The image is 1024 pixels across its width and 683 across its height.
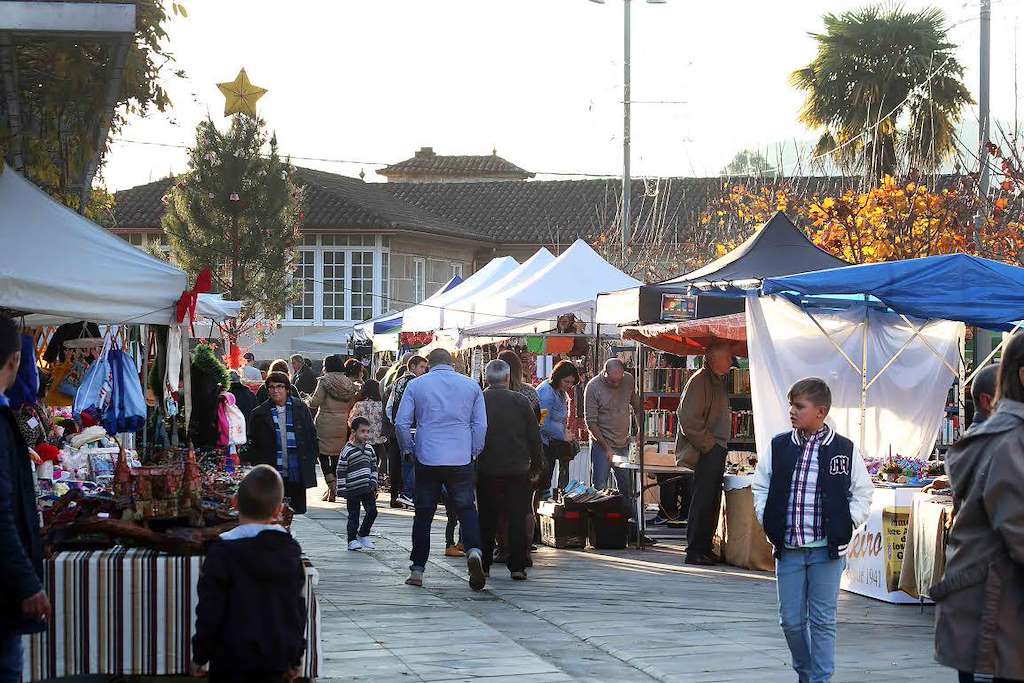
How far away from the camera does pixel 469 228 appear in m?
58.1

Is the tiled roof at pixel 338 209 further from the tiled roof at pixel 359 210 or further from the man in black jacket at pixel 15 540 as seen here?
the man in black jacket at pixel 15 540

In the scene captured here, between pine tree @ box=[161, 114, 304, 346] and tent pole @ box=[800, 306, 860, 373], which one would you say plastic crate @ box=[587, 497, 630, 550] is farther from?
pine tree @ box=[161, 114, 304, 346]

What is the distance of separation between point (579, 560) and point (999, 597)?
9.43 metres

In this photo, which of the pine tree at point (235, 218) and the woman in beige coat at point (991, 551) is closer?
the woman in beige coat at point (991, 551)

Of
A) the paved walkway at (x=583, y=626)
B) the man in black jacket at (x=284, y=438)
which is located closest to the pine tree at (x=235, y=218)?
the paved walkway at (x=583, y=626)

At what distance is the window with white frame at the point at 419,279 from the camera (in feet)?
174

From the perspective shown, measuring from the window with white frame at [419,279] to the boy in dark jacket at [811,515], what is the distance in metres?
45.7

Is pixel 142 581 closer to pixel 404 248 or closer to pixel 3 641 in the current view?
pixel 3 641

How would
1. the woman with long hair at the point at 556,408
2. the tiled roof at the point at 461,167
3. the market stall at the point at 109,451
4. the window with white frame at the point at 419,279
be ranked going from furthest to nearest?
the tiled roof at the point at 461,167, the window with white frame at the point at 419,279, the woman with long hair at the point at 556,408, the market stall at the point at 109,451

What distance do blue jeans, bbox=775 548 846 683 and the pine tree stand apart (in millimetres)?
39414

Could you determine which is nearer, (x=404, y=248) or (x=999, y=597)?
(x=999, y=597)

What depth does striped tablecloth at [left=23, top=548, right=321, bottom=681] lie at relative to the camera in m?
7.47

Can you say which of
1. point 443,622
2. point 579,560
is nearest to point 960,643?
point 443,622

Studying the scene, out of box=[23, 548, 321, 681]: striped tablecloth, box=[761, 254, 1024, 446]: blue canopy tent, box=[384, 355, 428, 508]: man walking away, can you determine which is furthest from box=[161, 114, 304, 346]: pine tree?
box=[23, 548, 321, 681]: striped tablecloth
